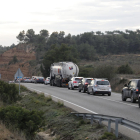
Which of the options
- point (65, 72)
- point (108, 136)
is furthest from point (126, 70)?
point (108, 136)

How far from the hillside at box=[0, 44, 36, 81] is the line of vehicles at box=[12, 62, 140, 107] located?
51266 mm

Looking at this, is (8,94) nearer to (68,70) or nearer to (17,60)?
(68,70)

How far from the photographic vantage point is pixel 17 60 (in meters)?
124

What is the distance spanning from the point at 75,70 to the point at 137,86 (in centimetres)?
2577

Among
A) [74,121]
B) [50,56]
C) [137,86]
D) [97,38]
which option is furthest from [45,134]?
[97,38]

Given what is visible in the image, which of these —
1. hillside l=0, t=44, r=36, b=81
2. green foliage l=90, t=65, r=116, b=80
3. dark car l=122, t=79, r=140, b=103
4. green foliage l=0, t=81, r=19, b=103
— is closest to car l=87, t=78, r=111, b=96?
dark car l=122, t=79, r=140, b=103

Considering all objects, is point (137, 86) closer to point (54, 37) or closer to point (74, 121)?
point (74, 121)

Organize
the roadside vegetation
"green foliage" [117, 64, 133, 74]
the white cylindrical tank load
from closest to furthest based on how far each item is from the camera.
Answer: the roadside vegetation → the white cylindrical tank load → "green foliage" [117, 64, 133, 74]

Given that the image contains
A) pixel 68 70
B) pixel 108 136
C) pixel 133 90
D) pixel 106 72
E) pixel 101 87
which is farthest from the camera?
pixel 106 72

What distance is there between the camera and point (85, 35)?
13638cm

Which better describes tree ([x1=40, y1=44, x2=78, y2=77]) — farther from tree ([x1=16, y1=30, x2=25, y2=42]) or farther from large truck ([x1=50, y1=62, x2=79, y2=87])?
tree ([x1=16, y1=30, x2=25, y2=42])

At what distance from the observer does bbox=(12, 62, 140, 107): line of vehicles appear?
2178cm

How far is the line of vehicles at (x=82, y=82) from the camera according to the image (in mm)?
21781

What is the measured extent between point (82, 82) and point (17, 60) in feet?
304
